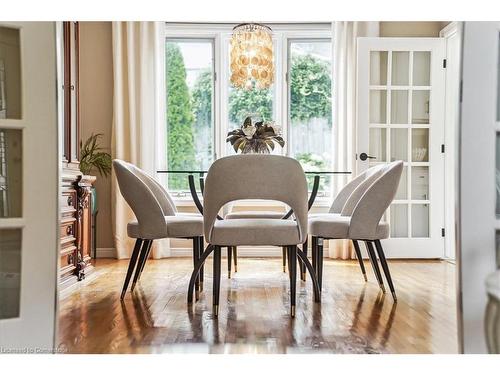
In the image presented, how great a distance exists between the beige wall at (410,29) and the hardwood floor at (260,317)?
259cm

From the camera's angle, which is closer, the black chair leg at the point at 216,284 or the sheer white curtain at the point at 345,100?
the black chair leg at the point at 216,284

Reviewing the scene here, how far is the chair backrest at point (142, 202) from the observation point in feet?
10.9

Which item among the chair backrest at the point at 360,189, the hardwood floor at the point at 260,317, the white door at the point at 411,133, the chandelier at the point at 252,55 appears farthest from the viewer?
the white door at the point at 411,133

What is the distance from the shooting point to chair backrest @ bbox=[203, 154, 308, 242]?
9.49 feet

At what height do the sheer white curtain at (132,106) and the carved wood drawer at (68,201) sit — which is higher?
the sheer white curtain at (132,106)

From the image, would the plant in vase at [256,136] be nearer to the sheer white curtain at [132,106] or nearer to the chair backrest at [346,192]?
the chair backrest at [346,192]

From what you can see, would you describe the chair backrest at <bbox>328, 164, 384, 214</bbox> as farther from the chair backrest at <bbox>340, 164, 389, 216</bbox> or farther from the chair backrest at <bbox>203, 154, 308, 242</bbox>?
the chair backrest at <bbox>203, 154, 308, 242</bbox>

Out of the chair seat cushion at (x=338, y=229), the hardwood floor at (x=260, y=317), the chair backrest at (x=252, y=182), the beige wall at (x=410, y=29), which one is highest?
the beige wall at (x=410, y=29)

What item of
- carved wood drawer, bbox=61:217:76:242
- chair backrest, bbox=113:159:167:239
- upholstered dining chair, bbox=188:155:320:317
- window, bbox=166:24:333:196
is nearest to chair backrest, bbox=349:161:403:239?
upholstered dining chair, bbox=188:155:320:317

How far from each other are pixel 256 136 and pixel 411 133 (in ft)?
6.98

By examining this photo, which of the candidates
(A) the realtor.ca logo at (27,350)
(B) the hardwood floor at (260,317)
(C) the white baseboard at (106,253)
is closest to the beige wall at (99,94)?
A: (C) the white baseboard at (106,253)
